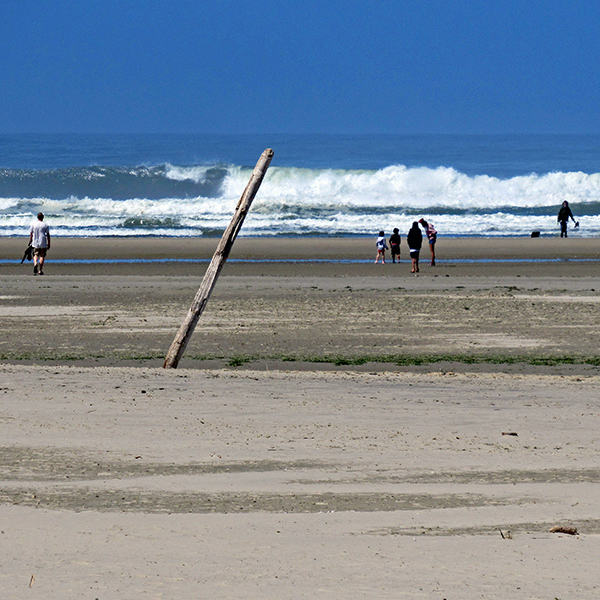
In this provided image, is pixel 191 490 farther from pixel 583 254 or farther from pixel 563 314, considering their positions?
pixel 583 254

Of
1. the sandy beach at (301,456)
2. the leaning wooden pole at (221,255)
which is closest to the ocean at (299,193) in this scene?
the sandy beach at (301,456)

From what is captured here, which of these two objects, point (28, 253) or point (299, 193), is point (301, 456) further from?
point (299, 193)

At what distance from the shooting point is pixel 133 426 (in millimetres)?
7066

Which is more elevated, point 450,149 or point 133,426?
point 450,149

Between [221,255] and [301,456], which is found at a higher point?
[221,255]

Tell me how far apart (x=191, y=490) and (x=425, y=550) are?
1.57m

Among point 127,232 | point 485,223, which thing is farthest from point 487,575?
point 485,223

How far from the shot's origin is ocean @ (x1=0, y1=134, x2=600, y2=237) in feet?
136

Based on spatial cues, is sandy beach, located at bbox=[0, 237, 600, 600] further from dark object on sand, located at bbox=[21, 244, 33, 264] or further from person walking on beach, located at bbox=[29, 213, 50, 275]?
dark object on sand, located at bbox=[21, 244, 33, 264]

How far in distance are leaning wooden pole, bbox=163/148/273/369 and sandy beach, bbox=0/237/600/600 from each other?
344mm

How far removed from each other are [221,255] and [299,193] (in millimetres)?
53469

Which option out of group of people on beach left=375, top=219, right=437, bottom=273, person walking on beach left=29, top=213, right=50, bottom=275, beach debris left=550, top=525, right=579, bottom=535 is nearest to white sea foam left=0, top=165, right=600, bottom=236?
group of people on beach left=375, top=219, right=437, bottom=273

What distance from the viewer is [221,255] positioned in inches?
382

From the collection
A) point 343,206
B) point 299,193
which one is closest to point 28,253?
point 343,206
